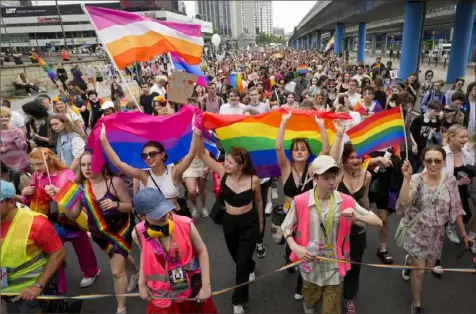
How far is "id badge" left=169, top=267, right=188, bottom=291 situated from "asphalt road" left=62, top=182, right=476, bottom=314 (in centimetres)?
134

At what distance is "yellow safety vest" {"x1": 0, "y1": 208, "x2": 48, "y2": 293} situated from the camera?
2.48 metres

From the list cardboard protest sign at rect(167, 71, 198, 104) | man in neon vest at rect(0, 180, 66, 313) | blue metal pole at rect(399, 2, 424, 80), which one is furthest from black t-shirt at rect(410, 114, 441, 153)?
blue metal pole at rect(399, 2, 424, 80)

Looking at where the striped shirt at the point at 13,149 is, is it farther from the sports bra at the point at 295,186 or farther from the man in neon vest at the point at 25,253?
the sports bra at the point at 295,186

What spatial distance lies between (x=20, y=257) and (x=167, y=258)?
1.16 metres

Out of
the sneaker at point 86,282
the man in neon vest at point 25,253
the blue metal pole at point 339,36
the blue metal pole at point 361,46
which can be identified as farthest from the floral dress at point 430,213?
the blue metal pole at point 339,36

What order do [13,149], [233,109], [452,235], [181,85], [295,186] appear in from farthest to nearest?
[233,109] < [181,85] < [13,149] < [452,235] < [295,186]

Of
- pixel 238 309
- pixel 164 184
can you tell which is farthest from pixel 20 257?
pixel 238 309

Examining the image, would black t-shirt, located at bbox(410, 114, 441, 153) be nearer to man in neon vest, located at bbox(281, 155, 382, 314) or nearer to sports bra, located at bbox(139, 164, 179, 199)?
man in neon vest, located at bbox(281, 155, 382, 314)

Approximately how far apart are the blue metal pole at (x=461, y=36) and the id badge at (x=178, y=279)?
17.6 meters

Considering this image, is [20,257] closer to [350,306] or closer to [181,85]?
[350,306]

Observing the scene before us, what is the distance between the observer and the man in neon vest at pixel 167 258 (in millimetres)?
2217

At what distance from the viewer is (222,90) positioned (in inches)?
443

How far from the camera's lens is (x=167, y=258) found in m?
2.29

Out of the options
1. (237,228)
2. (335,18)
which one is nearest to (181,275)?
(237,228)
